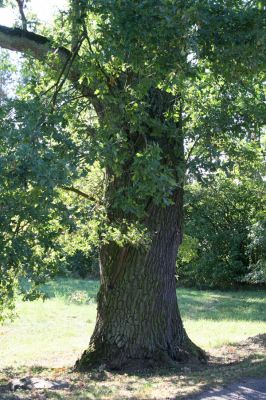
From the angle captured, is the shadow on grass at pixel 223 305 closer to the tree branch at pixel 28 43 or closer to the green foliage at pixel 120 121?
the green foliage at pixel 120 121

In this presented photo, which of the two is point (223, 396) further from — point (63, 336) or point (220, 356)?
point (63, 336)

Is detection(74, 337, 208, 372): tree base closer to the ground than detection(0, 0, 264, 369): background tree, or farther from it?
closer to the ground

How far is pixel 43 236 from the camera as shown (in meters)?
6.52

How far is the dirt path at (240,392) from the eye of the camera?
22.1ft

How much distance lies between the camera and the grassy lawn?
812 centimetres

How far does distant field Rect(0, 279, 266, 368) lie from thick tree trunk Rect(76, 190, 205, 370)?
128 cm

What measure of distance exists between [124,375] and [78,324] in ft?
28.8

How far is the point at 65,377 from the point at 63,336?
21.1 feet

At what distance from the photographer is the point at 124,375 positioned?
30.6 ft

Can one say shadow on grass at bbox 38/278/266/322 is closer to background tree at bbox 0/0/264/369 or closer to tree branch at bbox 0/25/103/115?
background tree at bbox 0/0/264/369

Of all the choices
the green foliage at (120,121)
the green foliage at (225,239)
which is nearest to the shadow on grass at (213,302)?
the green foliage at (225,239)

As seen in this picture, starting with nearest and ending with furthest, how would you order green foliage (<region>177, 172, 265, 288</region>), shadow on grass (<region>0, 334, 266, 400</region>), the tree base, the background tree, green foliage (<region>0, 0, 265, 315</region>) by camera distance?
green foliage (<region>0, 0, 265, 315</region>) < the background tree < shadow on grass (<region>0, 334, 266, 400</region>) < the tree base < green foliage (<region>177, 172, 265, 288</region>)

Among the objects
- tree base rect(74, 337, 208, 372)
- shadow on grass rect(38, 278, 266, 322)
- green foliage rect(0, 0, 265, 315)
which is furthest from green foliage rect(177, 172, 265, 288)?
green foliage rect(0, 0, 265, 315)

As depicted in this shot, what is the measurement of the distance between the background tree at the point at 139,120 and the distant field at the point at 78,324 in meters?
1.72
